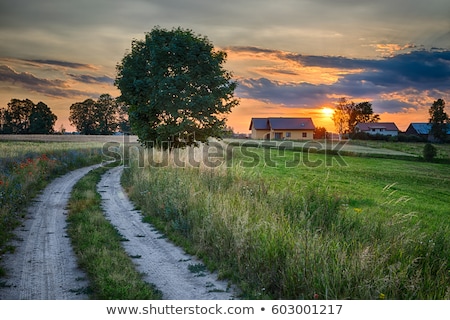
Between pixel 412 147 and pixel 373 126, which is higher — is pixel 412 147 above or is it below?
below

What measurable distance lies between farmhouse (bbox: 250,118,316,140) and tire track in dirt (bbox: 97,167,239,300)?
50225 mm

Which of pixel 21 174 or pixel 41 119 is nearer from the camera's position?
pixel 41 119

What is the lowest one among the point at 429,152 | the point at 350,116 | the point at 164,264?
the point at 164,264

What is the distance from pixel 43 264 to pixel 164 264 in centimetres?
240

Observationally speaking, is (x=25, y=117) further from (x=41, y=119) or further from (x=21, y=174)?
(x=21, y=174)

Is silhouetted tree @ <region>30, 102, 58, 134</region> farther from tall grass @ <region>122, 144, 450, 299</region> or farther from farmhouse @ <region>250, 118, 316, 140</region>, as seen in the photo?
farmhouse @ <region>250, 118, 316, 140</region>

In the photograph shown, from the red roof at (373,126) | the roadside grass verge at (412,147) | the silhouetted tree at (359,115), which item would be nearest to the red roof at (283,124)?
the roadside grass verge at (412,147)

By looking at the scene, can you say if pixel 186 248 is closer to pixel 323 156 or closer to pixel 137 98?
pixel 137 98

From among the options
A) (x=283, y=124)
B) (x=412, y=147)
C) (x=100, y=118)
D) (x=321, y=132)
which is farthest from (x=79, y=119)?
(x=412, y=147)

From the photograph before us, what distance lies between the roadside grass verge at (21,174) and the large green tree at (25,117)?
1.87 m

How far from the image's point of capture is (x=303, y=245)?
7113 millimetres

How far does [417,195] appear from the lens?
64.1ft

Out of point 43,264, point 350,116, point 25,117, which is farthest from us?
point 350,116

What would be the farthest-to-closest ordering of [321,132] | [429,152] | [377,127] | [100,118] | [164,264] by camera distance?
[100,118] < [321,132] < [377,127] < [429,152] < [164,264]
